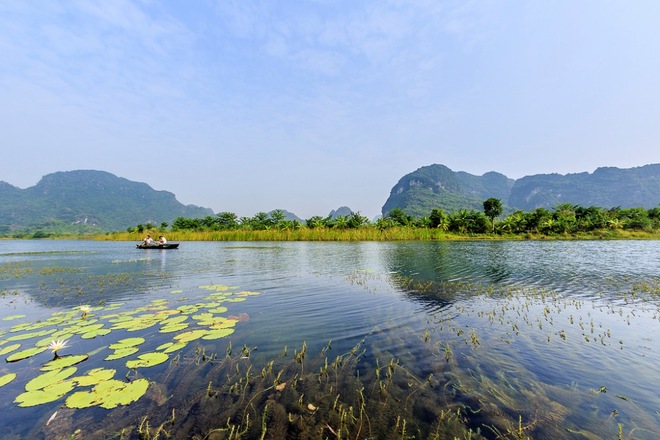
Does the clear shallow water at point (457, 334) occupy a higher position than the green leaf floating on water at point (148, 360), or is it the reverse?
the green leaf floating on water at point (148, 360)

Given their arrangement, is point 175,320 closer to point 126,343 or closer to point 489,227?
point 126,343

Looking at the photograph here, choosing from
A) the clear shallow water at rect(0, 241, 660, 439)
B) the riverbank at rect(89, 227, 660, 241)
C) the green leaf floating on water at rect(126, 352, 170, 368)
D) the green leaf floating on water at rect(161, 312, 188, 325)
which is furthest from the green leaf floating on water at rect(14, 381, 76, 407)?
the riverbank at rect(89, 227, 660, 241)

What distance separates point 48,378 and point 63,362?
65cm

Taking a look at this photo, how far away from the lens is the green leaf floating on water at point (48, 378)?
14.2ft

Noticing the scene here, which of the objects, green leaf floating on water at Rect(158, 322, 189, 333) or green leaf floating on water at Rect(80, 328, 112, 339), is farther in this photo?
green leaf floating on water at Rect(158, 322, 189, 333)

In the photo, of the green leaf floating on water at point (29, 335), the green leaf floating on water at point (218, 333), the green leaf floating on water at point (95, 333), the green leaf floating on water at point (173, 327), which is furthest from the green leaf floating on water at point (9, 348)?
the green leaf floating on water at point (218, 333)

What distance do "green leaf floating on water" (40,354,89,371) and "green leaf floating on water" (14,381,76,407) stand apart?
76 centimetres

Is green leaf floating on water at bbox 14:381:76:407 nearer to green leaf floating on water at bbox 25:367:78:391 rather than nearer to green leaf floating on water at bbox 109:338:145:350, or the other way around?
green leaf floating on water at bbox 25:367:78:391

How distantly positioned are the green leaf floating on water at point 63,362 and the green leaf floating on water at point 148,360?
0.96 m

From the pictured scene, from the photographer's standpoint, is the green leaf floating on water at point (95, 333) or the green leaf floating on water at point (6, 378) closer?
the green leaf floating on water at point (6, 378)

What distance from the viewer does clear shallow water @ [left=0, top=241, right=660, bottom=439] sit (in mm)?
4035

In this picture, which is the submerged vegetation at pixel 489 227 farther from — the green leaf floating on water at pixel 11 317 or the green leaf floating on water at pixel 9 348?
the green leaf floating on water at pixel 9 348

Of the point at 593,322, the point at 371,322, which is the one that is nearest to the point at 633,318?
the point at 593,322

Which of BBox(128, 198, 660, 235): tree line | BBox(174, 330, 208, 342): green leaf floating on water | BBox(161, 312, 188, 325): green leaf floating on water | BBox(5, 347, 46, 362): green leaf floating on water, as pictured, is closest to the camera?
BBox(5, 347, 46, 362): green leaf floating on water
